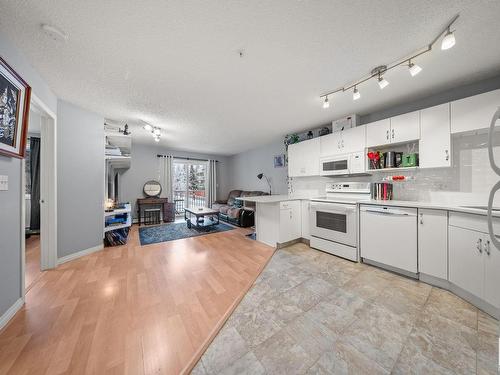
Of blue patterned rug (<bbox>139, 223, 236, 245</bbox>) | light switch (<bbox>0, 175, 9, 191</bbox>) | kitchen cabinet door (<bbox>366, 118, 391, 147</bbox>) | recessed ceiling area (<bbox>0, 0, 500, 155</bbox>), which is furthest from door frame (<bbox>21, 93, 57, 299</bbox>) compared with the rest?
kitchen cabinet door (<bbox>366, 118, 391, 147</bbox>)

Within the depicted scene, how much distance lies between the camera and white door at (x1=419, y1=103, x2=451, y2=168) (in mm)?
2098

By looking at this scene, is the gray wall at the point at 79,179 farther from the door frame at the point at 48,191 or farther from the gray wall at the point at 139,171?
the gray wall at the point at 139,171

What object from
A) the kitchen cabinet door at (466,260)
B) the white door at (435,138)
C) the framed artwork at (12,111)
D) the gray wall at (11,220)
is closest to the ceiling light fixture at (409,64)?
the white door at (435,138)

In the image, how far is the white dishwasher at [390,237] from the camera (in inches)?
82.9

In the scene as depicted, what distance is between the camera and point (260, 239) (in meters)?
3.51

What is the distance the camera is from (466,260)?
173 centimetres

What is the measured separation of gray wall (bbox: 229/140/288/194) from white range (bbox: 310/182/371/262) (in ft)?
5.58

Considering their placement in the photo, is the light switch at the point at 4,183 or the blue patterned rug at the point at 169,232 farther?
the blue patterned rug at the point at 169,232

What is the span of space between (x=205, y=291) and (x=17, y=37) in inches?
110

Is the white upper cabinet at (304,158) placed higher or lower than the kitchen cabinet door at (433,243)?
higher

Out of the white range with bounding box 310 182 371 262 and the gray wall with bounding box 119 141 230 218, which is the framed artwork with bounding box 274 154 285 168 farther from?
the gray wall with bounding box 119 141 230 218

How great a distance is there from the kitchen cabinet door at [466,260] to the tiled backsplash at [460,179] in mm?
680

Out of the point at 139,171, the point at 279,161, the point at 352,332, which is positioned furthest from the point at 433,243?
the point at 139,171

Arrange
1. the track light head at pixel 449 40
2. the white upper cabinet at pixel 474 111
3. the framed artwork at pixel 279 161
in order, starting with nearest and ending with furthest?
the track light head at pixel 449 40 → the white upper cabinet at pixel 474 111 → the framed artwork at pixel 279 161
